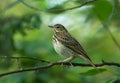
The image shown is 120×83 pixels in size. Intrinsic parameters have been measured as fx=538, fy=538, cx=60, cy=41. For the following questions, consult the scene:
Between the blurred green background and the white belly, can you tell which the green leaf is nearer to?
the white belly

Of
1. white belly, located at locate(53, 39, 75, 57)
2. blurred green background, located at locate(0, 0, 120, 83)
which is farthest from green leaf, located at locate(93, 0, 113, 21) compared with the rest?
blurred green background, located at locate(0, 0, 120, 83)

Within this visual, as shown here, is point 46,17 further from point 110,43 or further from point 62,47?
point 62,47

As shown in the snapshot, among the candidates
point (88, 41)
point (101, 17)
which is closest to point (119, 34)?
point (88, 41)

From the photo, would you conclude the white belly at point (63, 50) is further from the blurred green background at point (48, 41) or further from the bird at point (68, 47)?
the blurred green background at point (48, 41)

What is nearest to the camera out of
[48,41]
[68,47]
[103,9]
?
[68,47]

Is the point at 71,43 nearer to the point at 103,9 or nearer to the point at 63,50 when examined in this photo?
the point at 63,50

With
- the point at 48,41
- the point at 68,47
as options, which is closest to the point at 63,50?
the point at 68,47
